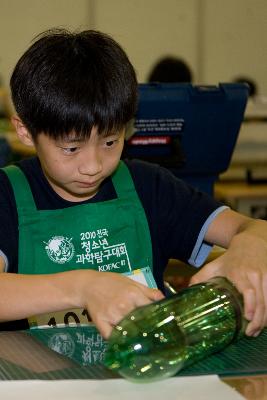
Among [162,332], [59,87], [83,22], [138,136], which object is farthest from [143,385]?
[83,22]

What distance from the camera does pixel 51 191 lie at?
1.67 m

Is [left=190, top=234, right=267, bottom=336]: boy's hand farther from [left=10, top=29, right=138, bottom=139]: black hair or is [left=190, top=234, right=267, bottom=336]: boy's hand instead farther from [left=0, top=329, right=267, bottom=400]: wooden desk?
[left=10, top=29, right=138, bottom=139]: black hair

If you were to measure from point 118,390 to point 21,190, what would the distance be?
668 mm

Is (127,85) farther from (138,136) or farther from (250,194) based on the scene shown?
(250,194)

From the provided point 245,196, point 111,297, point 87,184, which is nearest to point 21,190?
point 87,184

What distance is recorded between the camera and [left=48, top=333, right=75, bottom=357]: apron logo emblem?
1223 millimetres

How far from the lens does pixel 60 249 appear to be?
164 centimetres

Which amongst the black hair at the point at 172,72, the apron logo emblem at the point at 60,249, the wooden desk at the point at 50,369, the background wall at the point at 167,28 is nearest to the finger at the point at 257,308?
the wooden desk at the point at 50,369

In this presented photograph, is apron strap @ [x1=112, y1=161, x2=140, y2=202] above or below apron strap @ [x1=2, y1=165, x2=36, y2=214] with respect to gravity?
below

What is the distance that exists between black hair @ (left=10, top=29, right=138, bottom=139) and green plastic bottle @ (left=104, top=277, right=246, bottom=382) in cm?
41

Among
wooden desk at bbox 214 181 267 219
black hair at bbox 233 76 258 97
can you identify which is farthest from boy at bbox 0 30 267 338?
black hair at bbox 233 76 258 97

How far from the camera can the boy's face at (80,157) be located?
4.65ft

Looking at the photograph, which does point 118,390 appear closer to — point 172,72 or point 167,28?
point 172,72

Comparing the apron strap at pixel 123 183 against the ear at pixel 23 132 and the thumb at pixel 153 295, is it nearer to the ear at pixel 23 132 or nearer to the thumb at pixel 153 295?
the ear at pixel 23 132
